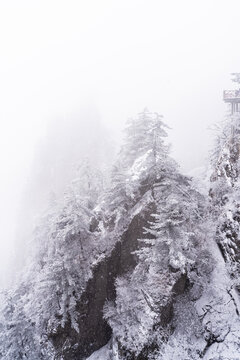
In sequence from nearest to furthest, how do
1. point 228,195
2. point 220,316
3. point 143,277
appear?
point 220,316 → point 143,277 → point 228,195

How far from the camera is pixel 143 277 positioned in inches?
764

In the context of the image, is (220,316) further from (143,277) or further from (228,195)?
(228,195)

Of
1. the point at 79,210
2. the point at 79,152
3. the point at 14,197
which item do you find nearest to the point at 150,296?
the point at 79,210

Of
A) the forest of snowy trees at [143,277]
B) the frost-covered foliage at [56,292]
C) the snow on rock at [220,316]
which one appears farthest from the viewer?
the frost-covered foliage at [56,292]

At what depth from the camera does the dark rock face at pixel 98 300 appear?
1927 cm

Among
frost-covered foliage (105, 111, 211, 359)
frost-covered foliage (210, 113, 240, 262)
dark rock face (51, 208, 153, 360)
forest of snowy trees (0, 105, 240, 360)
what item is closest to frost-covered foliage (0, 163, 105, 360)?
forest of snowy trees (0, 105, 240, 360)

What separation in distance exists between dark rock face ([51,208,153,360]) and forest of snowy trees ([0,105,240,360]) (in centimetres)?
8

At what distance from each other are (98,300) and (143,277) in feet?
13.7

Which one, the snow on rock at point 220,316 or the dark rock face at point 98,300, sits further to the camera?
the dark rock face at point 98,300

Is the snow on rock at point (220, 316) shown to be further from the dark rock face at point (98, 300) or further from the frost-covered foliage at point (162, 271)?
the dark rock face at point (98, 300)

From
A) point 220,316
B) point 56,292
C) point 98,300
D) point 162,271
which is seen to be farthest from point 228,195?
point 56,292

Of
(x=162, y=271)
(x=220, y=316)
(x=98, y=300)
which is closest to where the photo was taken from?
(x=220, y=316)

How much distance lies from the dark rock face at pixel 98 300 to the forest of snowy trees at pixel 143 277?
77 mm

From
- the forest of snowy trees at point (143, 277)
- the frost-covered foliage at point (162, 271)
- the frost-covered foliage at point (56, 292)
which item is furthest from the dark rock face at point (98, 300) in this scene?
the frost-covered foliage at point (162, 271)
